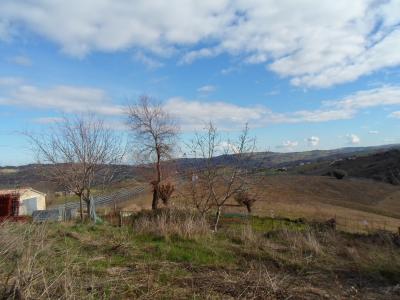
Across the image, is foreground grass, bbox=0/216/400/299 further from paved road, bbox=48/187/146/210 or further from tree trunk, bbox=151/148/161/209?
paved road, bbox=48/187/146/210

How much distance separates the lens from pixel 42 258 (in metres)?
5.85

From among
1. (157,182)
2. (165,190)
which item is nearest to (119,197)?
(157,182)

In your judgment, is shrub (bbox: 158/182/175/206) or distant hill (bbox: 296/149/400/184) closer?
shrub (bbox: 158/182/175/206)

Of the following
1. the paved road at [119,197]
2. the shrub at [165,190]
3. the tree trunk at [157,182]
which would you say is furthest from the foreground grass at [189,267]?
the paved road at [119,197]

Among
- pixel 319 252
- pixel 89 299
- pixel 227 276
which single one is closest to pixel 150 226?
pixel 319 252

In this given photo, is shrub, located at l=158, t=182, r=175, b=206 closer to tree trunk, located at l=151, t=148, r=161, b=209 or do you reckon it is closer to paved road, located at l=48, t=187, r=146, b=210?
tree trunk, located at l=151, t=148, r=161, b=209

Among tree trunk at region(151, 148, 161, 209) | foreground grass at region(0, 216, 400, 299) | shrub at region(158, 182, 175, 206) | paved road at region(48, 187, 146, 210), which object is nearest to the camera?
foreground grass at region(0, 216, 400, 299)

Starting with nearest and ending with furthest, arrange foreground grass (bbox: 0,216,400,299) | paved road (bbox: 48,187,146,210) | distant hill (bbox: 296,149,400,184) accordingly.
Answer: foreground grass (bbox: 0,216,400,299) < paved road (bbox: 48,187,146,210) < distant hill (bbox: 296,149,400,184)

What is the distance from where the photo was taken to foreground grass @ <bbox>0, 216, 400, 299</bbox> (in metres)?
5.12

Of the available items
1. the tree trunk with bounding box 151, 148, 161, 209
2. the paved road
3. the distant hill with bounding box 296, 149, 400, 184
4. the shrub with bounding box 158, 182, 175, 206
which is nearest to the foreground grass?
the shrub with bounding box 158, 182, 175, 206

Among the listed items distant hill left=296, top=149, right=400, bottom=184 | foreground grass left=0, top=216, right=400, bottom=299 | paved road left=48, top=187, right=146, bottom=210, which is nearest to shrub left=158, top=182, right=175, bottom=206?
paved road left=48, top=187, right=146, bottom=210

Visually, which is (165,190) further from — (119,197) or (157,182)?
(119,197)

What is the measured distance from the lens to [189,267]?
7305 mm

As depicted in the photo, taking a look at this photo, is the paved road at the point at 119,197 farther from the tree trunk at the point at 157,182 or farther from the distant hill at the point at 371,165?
the distant hill at the point at 371,165
